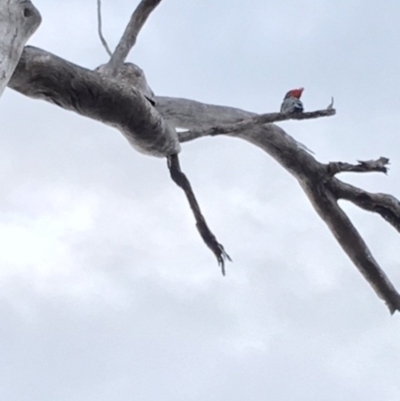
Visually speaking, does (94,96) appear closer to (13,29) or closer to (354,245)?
(13,29)

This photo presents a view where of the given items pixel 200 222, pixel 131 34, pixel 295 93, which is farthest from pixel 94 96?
pixel 295 93

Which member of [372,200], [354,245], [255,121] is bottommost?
[354,245]

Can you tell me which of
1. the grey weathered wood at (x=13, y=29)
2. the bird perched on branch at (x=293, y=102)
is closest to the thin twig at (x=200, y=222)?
the bird perched on branch at (x=293, y=102)

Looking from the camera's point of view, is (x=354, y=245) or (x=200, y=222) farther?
(x=354, y=245)

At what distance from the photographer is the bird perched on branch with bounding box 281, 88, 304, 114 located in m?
5.12

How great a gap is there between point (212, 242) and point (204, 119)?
3.51 feet

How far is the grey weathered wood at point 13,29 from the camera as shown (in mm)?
3104

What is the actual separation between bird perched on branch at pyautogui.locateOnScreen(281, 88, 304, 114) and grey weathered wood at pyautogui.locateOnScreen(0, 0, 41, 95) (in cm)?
211

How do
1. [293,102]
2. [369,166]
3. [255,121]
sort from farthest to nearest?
[369,166] → [293,102] → [255,121]

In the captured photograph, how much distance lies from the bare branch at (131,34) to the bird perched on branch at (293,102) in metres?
1.10

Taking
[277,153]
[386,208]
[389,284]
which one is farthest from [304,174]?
[389,284]

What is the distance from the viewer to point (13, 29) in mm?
3221

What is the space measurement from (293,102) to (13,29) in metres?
2.45

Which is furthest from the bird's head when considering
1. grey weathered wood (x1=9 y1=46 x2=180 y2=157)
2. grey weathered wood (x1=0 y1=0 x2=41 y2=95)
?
grey weathered wood (x1=0 y1=0 x2=41 y2=95)
